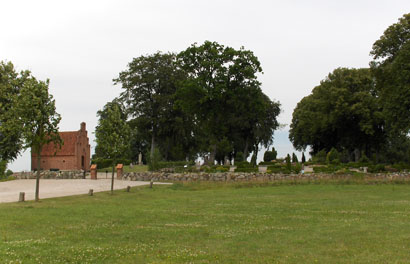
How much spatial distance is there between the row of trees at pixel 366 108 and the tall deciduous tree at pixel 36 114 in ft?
112

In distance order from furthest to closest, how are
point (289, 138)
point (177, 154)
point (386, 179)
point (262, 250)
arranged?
1. point (289, 138)
2. point (177, 154)
3. point (386, 179)
4. point (262, 250)

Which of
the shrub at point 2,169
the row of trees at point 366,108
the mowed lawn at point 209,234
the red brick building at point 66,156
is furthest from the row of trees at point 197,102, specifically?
the mowed lawn at point 209,234

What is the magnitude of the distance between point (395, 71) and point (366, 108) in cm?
1562

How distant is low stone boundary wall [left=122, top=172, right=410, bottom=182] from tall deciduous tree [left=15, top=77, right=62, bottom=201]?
1931 cm

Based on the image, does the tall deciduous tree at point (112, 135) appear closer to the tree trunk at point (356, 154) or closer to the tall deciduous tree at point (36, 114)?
the tall deciduous tree at point (36, 114)

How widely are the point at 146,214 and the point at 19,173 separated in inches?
1393

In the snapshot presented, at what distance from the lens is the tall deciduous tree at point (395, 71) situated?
4188 centimetres

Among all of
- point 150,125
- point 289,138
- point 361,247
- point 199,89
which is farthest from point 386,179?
point 289,138

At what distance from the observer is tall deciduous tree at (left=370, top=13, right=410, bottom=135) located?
41.9 meters

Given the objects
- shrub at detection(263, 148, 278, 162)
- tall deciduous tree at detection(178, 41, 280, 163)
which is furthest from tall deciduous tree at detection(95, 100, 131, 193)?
shrub at detection(263, 148, 278, 162)

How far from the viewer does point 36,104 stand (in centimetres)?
2103

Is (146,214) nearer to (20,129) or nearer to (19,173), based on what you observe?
(20,129)

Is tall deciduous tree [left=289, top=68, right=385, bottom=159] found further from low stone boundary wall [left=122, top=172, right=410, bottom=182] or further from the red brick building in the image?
the red brick building

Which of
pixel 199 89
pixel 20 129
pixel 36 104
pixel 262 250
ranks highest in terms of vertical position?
pixel 199 89
